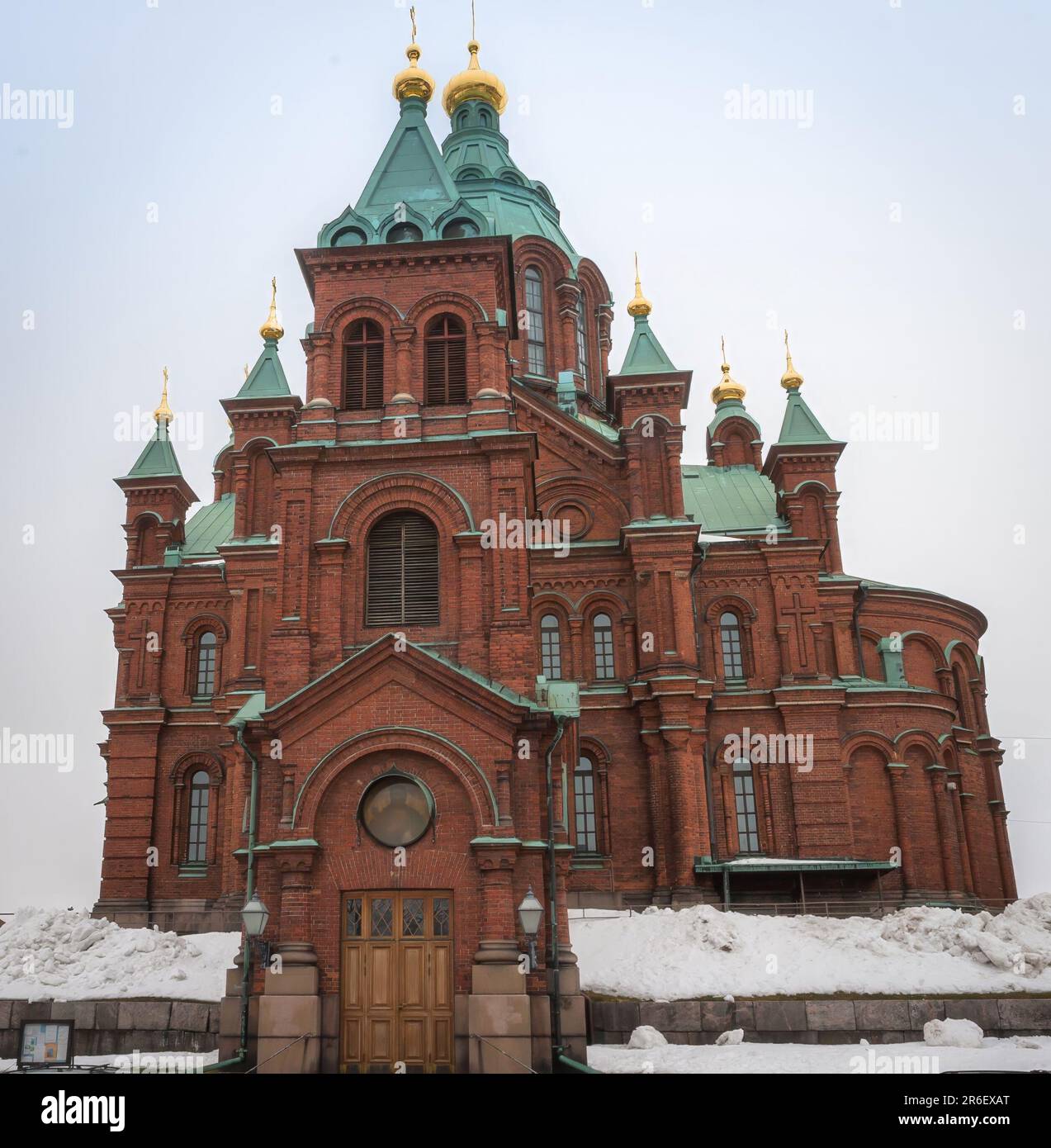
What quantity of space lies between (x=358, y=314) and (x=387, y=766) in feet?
31.4

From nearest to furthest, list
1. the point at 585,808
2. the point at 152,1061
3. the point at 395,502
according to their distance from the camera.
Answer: the point at 152,1061, the point at 395,502, the point at 585,808

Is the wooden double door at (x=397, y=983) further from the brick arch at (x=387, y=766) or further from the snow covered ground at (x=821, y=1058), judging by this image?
the snow covered ground at (x=821, y=1058)

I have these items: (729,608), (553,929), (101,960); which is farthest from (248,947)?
(729,608)

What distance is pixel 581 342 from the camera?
46.2 metres

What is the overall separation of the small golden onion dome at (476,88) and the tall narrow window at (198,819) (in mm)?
31336

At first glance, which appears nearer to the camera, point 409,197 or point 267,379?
point 409,197

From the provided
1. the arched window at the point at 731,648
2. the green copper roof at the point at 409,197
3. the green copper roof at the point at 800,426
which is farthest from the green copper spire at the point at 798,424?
the green copper roof at the point at 409,197

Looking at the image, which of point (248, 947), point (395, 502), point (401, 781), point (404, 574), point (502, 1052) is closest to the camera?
point (502, 1052)

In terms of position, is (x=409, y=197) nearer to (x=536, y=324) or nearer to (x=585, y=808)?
(x=585, y=808)

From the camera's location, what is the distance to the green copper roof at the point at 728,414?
4638 cm

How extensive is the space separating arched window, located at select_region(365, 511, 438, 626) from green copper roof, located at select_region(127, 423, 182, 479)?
2024 centimetres

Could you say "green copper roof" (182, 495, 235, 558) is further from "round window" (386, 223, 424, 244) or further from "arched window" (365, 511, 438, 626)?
"arched window" (365, 511, 438, 626)

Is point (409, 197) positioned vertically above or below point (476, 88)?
below

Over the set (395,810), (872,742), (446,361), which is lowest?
(395,810)
